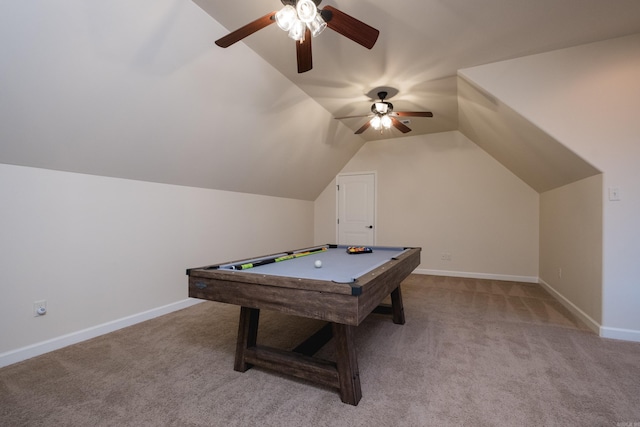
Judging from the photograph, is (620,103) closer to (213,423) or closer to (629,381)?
(629,381)

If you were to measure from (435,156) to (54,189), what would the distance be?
5.10m

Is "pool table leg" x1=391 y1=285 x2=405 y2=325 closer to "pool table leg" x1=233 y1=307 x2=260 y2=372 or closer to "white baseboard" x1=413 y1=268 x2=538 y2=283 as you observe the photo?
"pool table leg" x1=233 y1=307 x2=260 y2=372

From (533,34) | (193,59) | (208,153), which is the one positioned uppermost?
(533,34)

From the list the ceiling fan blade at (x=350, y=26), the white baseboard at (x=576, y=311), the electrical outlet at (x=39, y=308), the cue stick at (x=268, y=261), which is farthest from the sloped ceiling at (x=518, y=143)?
the electrical outlet at (x=39, y=308)

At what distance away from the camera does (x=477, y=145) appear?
4898 mm

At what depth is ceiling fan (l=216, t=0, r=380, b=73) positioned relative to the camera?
65.3 inches

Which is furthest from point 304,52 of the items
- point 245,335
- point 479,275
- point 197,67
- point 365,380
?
point 479,275

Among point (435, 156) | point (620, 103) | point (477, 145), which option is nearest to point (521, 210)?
point (477, 145)

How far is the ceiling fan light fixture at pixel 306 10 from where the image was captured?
1634 mm

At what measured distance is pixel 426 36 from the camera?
2.42 m

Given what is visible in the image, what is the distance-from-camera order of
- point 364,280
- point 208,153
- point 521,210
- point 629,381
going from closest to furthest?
point 364,280, point 629,381, point 208,153, point 521,210

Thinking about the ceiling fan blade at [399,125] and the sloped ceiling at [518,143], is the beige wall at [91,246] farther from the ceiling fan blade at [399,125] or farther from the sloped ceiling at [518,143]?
the sloped ceiling at [518,143]

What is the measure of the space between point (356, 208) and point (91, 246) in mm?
4242

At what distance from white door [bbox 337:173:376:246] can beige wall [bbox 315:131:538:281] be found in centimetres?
15
